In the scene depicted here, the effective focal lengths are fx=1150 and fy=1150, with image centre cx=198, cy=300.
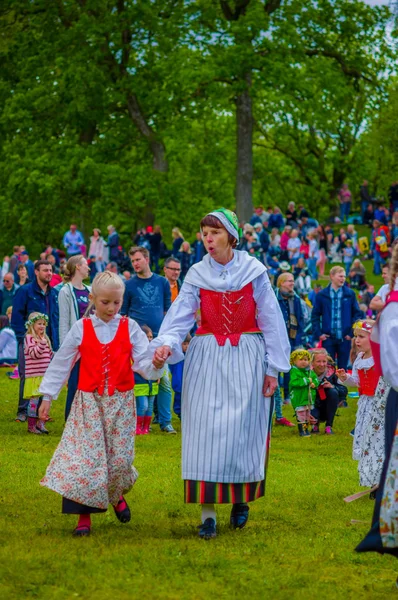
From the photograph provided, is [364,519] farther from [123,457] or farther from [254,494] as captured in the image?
[123,457]

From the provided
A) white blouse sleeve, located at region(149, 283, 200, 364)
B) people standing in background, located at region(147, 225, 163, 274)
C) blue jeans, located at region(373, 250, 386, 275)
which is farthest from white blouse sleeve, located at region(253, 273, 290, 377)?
blue jeans, located at region(373, 250, 386, 275)

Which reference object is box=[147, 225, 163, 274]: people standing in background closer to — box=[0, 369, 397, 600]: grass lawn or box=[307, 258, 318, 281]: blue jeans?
box=[307, 258, 318, 281]: blue jeans

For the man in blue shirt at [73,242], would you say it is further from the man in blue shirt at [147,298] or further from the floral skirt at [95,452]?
the floral skirt at [95,452]

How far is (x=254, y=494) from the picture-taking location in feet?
25.7

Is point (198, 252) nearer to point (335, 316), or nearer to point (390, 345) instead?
point (335, 316)

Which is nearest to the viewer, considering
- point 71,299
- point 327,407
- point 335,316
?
point 71,299

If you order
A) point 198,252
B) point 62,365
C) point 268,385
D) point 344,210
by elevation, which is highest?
point 344,210

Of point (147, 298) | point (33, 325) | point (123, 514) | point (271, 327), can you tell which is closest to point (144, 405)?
point (147, 298)

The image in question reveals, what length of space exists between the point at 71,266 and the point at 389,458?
7.26 meters

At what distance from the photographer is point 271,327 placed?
793cm

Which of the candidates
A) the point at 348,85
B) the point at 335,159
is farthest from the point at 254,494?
the point at 335,159

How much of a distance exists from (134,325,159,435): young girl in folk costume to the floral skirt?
17.4 ft

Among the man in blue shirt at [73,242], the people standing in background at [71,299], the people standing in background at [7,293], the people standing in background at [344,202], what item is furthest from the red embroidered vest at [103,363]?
the people standing in background at [344,202]

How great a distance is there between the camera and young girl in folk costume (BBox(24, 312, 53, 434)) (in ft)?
44.2
